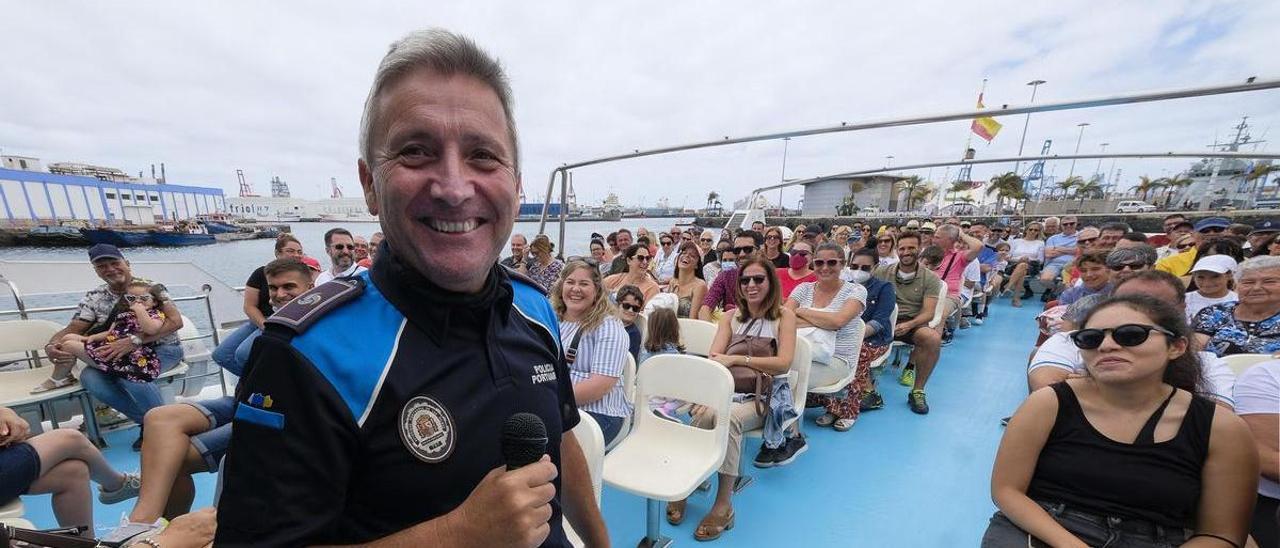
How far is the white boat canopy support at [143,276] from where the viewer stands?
3785 millimetres

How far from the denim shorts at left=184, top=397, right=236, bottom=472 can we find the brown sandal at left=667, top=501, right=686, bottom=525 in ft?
7.06

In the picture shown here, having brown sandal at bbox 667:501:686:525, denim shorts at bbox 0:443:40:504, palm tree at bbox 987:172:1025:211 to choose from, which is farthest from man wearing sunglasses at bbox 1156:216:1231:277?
palm tree at bbox 987:172:1025:211

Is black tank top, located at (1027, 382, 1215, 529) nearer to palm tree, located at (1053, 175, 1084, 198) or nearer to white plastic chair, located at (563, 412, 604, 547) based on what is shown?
white plastic chair, located at (563, 412, 604, 547)

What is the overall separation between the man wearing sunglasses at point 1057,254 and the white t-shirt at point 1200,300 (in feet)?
13.5

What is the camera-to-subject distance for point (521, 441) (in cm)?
70

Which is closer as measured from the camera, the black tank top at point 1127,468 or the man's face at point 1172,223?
the black tank top at point 1127,468

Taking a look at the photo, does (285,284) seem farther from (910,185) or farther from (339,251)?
(910,185)

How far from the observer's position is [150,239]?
2609cm

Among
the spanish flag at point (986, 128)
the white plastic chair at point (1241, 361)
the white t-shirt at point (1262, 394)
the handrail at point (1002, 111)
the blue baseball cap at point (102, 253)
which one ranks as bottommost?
the white plastic chair at point (1241, 361)

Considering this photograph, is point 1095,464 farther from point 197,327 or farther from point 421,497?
point 197,327

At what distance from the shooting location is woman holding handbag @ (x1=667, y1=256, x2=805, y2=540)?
7.99ft

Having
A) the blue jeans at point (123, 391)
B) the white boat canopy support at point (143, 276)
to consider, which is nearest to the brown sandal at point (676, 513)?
the blue jeans at point (123, 391)

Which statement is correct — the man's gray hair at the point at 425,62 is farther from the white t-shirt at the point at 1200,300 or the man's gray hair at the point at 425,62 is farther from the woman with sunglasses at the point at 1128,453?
the white t-shirt at the point at 1200,300

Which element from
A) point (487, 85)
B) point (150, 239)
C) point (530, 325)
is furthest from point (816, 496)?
point (150, 239)
